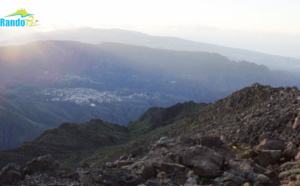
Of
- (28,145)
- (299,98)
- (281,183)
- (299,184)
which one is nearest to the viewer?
(299,184)

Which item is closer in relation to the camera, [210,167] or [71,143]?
[210,167]

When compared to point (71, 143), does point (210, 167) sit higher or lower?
higher

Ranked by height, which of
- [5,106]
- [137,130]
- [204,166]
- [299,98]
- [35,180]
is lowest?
[5,106]

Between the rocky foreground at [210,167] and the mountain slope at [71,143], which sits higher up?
the rocky foreground at [210,167]

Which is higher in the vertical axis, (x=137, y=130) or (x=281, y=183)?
(x=281, y=183)

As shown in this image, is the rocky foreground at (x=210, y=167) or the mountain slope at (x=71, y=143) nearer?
the rocky foreground at (x=210, y=167)

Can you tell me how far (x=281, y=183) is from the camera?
13.3 meters

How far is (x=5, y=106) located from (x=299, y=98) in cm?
18943

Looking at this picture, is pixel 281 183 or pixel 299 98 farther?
pixel 299 98

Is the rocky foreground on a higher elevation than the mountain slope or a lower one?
higher

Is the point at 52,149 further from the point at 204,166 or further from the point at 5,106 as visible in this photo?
the point at 5,106

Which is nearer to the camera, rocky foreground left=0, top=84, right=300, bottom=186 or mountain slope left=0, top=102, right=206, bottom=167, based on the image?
rocky foreground left=0, top=84, right=300, bottom=186

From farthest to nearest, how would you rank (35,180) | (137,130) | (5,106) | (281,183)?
(5,106) < (137,130) < (35,180) < (281,183)

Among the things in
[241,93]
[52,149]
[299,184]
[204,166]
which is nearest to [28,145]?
[52,149]
